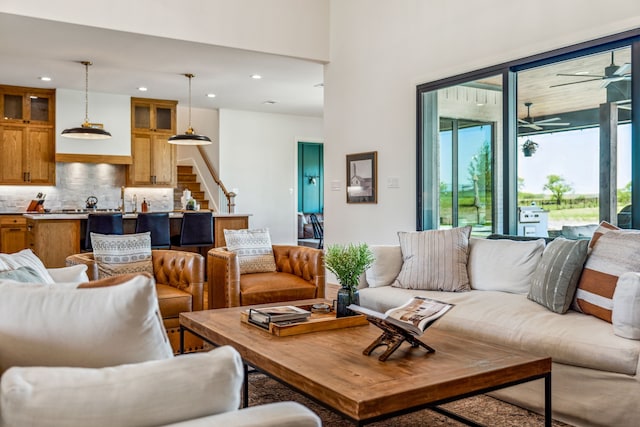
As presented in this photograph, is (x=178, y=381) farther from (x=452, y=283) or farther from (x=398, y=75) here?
(x=398, y=75)

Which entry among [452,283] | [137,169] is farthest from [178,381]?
[137,169]

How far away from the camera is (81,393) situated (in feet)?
3.60

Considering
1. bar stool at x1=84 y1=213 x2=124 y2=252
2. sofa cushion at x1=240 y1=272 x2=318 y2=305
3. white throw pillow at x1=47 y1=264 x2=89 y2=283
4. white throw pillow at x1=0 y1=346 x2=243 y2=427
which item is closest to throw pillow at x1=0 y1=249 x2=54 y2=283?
white throw pillow at x1=47 y1=264 x2=89 y2=283

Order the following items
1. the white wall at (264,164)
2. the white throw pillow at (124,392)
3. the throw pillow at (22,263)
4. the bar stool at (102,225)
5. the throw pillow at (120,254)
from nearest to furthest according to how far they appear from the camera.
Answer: the white throw pillow at (124,392) < the throw pillow at (22,263) < the throw pillow at (120,254) < the bar stool at (102,225) < the white wall at (264,164)

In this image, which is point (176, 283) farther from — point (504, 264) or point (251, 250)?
point (504, 264)

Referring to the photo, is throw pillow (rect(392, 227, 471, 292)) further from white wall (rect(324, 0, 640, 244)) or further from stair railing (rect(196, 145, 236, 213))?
stair railing (rect(196, 145, 236, 213))

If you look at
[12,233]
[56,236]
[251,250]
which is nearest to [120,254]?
[251,250]

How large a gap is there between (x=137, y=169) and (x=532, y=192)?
691cm

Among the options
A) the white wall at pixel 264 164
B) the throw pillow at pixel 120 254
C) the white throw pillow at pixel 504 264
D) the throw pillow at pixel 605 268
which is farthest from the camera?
the white wall at pixel 264 164

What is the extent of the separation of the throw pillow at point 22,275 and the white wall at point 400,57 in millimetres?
3997

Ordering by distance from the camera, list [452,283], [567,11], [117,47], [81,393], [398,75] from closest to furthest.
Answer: [81,393]
[452,283]
[567,11]
[398,75]
[117,47]

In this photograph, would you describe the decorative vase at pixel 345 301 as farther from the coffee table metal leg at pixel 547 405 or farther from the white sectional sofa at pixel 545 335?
the coffee table metal leg at pixel 547 405

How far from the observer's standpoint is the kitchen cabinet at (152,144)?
9.56 metres

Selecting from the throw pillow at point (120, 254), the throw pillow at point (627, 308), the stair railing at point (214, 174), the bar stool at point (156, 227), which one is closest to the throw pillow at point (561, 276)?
the throw pillow at point (627, 308)
